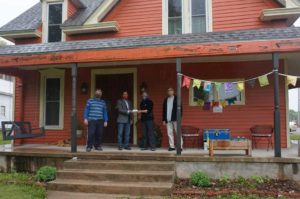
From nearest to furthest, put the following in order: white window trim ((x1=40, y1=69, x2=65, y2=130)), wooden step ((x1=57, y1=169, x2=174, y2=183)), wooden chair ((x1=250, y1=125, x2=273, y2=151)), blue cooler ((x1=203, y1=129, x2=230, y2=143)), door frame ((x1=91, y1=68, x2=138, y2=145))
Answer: wooden step ((x1=57, y1=169, x2=174, y2=183)), wooden chair ((x1=250, y1=125, x2=273, y2=151)), blue cooler ((x1=203, y1=129, x2=230, y2=143)), door frame ((x1=91, y1=68, x2=138, y2=145)), white window trim ((x1=40, y1=69, x2=65, y2=130))

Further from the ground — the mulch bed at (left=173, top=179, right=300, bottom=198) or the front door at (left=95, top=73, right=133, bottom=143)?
the front door at (left=95, top=73, right=133, bottom=143)

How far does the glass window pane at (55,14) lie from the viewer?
1208 centimetres

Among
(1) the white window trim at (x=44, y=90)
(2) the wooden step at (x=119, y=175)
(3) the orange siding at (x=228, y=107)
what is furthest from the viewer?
(1) the white window trim at (x=44, y=90)

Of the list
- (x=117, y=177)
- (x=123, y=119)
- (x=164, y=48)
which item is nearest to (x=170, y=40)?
(x=164, y=48)

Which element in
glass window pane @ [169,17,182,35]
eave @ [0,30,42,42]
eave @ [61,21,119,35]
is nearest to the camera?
glass window pane @ [169,17,182,35]

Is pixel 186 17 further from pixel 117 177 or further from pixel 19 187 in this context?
pixel 19 187

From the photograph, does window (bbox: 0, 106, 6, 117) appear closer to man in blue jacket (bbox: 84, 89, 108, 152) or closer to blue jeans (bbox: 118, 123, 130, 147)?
man in blue jacket (bbox: 84, 89, 108, 152)

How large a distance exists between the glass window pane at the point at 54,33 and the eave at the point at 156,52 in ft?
10.7

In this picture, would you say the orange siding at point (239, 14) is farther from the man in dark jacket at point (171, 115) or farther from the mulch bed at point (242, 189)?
the mulch bed at point (242, 189)

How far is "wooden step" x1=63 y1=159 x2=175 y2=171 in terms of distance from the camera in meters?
7.13

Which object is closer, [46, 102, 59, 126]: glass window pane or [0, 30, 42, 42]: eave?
[46, 102, 59, 126]: glass window pane

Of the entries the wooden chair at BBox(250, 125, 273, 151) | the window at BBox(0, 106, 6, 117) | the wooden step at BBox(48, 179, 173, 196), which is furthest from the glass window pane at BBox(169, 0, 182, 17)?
the window at BBox(0, 106, 6, 117)

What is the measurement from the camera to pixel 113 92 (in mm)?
10820

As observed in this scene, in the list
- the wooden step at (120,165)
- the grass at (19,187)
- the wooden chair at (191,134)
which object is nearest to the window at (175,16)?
the wooden chair at (191,134)
